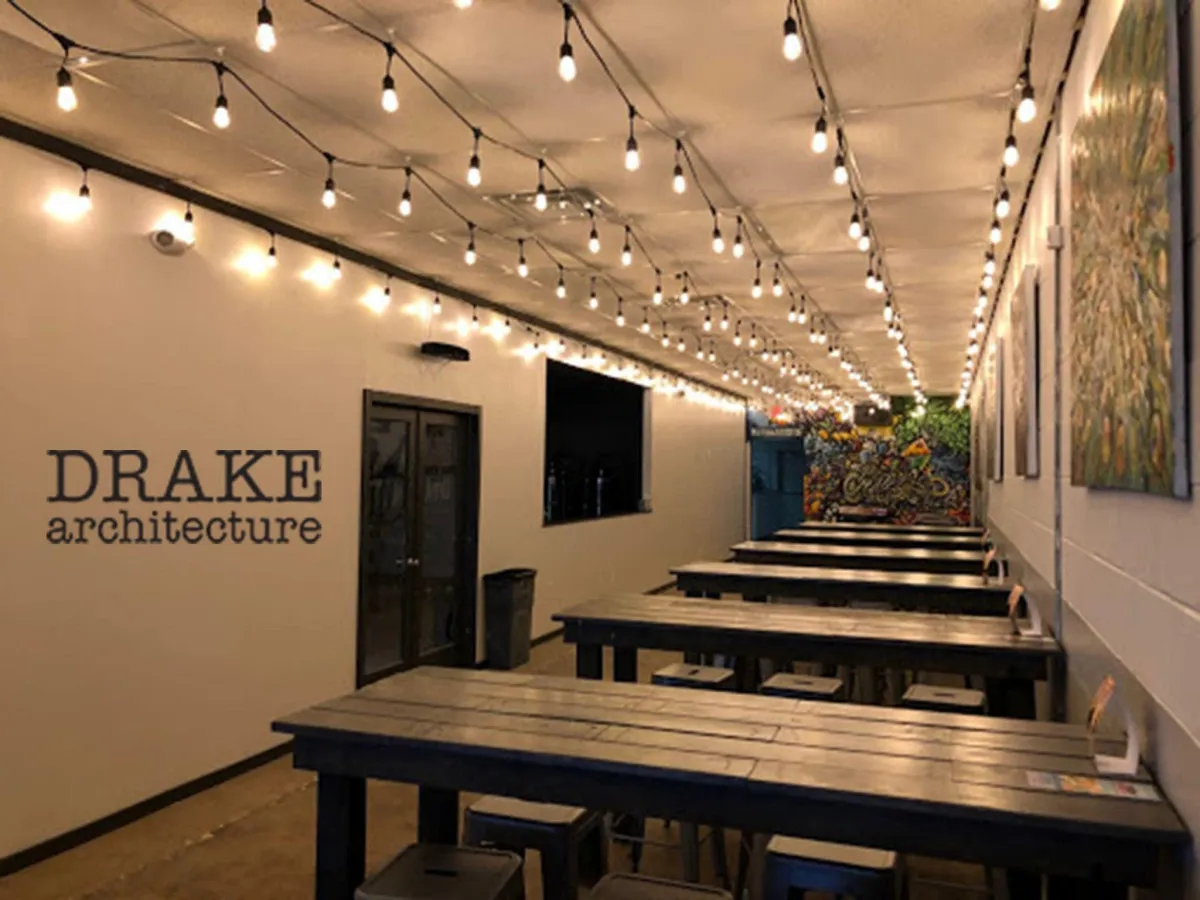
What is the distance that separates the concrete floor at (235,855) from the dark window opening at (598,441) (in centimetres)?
613

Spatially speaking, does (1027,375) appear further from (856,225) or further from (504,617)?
(504,617)

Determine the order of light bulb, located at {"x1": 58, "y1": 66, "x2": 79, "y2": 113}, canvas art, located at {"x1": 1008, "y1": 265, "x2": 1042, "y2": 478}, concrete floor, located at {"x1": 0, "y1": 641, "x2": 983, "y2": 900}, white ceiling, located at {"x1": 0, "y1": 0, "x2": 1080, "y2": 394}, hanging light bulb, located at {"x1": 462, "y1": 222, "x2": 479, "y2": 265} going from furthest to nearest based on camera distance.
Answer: hanging light bulb, located at {"x1": 462, "y1": 222, "x2": 479, "y2": 265} → canvas art, located at {"x1": 1008, "y1": 265, "x2": 1042, "y2": 478} → concrete floor, located at {"x1": 0, "y1": 641, "x2": 983, "y2": 900} → light bulb, located at {"x1": 58, "y1": 66, "x2": 79, "y2": 113} → white ceiling, located at {"x1": 0, "y1": 0, "x2": 1080, "y2": 394}

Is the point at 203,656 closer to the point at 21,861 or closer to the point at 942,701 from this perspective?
the point at 21,861

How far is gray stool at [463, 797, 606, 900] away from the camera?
8.50 feet

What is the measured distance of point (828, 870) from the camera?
7.52ft

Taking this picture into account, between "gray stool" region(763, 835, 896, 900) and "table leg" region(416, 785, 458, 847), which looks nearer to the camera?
"gray stool" region(763, 835, 896, 900)

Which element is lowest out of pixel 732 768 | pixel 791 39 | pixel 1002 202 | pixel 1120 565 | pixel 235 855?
pixel 235 855

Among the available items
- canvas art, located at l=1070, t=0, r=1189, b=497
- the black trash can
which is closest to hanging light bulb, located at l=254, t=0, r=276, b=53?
canvas art, located at l=1070, t=0, r=1189, b=497

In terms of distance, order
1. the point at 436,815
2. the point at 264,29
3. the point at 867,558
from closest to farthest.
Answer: the point at 264,29
the point at 436,815
the point at 867,558

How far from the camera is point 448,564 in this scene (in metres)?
6.78

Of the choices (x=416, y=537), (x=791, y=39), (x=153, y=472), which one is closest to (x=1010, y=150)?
(x=791, y=39)

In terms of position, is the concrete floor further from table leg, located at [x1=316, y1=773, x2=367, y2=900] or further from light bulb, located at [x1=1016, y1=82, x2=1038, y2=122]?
light bulb, located at [x1=1016, y1=82, x2=1038, y2=122]

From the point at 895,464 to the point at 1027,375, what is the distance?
11.6 meters

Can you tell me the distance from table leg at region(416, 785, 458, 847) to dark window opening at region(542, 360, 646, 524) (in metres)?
7.32
